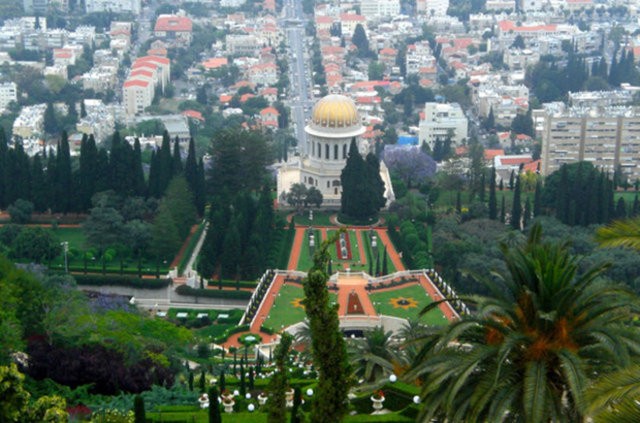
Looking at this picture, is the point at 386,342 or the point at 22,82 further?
the point at 22,82

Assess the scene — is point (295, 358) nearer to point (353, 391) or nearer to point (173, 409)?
point (173, 409)

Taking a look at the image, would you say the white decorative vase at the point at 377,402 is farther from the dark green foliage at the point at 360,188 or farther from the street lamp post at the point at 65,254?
the dark green foliage at the point at 360,188

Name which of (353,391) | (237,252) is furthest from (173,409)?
(237,252)

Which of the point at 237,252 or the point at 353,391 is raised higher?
the point at 353,391

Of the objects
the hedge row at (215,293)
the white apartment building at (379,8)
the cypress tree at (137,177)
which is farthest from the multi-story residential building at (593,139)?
the white apartment building at (379,8)

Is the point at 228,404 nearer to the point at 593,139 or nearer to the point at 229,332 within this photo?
the point at 229,332
